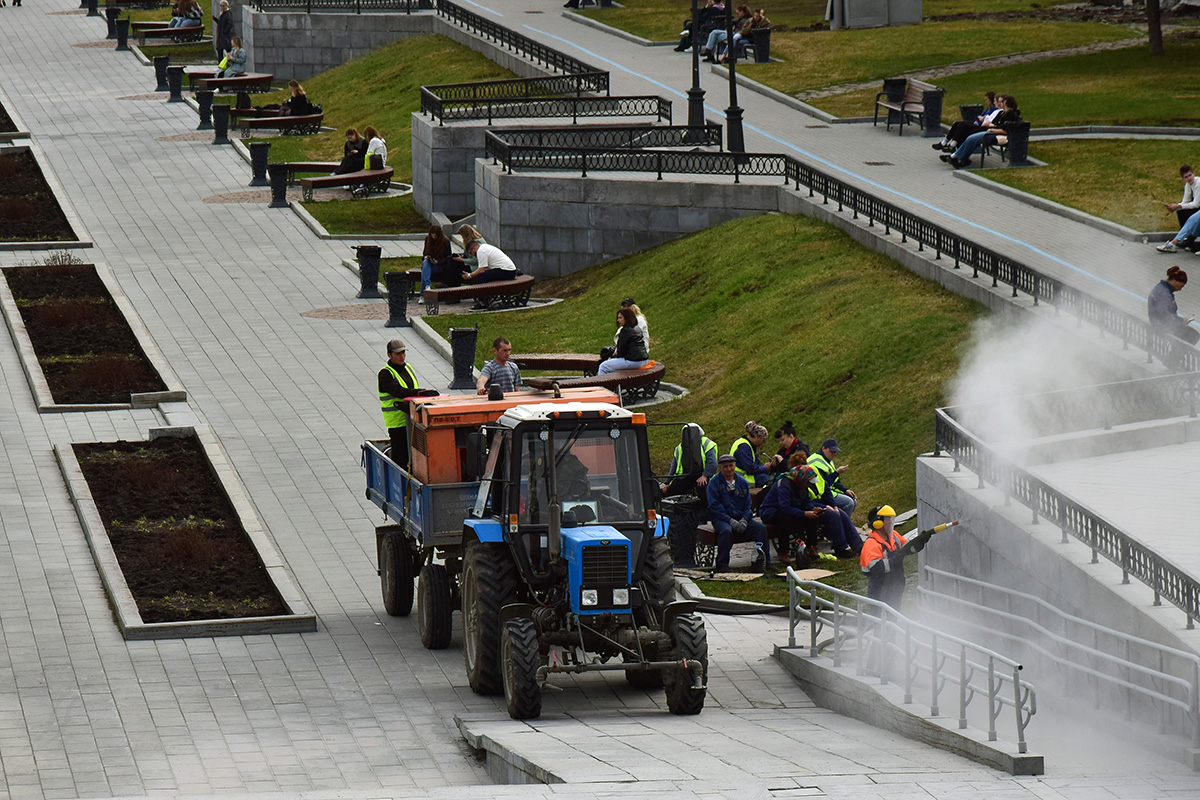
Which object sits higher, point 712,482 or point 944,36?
Result: point 944,36

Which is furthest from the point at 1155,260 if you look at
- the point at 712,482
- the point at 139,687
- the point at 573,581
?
the point at 139,687

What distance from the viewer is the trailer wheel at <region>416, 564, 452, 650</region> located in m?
16.1

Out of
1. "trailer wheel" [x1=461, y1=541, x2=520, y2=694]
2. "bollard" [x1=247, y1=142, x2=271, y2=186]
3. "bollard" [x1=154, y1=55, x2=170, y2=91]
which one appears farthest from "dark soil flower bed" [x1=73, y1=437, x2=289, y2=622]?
"bollard" [x1=154, y1=55, x2=170, y2=91]

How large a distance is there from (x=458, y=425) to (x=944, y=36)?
1279 inches

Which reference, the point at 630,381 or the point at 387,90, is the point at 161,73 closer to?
the point at 387,90

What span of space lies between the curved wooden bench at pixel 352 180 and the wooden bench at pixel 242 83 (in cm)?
1166

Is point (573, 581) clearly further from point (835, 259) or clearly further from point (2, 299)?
point (2, 299)

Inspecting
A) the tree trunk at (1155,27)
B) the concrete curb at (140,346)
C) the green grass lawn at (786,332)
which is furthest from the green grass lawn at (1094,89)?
the concrete curb at (140,346)

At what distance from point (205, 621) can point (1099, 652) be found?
7748 mm

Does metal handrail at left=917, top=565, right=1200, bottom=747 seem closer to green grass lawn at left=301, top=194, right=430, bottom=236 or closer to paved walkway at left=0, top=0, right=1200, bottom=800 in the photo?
paved walkway at left=0, top=0, right=1200, bottom=800

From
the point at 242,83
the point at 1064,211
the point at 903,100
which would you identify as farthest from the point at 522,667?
the point at 242,83

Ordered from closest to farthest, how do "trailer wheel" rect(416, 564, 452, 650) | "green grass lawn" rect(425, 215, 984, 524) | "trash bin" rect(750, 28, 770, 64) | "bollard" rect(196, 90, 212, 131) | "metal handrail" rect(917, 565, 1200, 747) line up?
"metal handrail" rect(917, 565, 1200, 747), "trailer wheel" rect(416, 564, 452, 650), "green grass lawn" rect(425, 215, 984, 524), "bollard" rect(196, 90, 212, 131), "trash bin" rect(750, 28, 770, 64)

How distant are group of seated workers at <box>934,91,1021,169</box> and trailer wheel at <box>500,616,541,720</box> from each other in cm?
2029

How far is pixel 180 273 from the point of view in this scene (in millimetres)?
31641
